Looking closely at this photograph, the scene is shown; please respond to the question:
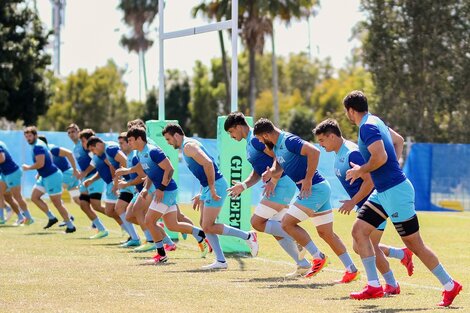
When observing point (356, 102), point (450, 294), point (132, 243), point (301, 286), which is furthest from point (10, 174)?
point (450, 294)

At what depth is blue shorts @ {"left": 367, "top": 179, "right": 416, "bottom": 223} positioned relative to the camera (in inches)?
402

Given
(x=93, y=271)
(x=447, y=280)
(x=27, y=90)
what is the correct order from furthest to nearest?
1. (x=27, y=90)
2. (x=93, y=271)
3. (x=447, y=280)

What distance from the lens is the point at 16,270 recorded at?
13883mm

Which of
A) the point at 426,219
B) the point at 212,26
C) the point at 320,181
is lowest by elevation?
the point at 426,219

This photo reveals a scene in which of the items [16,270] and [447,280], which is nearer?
[447,280]

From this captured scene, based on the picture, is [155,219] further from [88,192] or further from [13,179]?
[13,179]

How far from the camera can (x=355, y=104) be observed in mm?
10406

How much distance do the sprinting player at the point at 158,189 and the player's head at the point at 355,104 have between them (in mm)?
4917

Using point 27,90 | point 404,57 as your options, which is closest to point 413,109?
point 404,57

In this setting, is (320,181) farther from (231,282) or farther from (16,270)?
(16,270)

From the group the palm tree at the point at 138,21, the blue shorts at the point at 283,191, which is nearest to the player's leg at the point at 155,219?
the blue shorts at the point at 283,191

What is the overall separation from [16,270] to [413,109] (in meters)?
34.6

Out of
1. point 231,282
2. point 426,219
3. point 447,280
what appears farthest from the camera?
point 426,219

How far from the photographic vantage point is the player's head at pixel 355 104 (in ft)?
34.1
